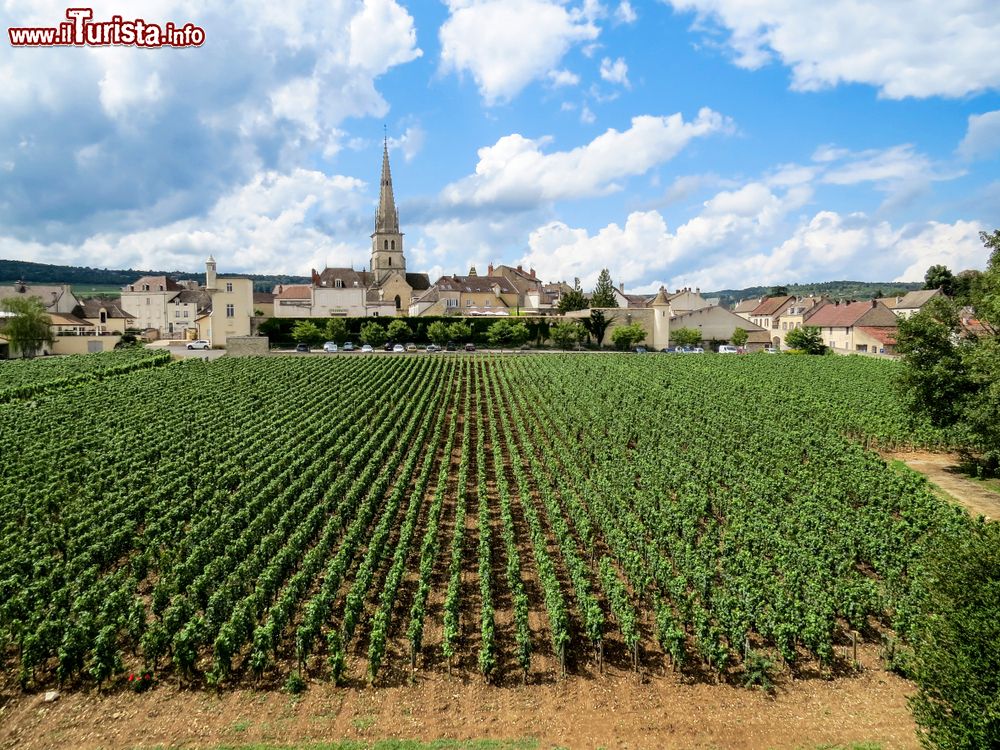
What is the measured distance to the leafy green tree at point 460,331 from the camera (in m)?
75.3

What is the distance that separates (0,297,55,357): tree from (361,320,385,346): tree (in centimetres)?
3536

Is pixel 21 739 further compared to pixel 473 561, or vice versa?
pixel 473 561

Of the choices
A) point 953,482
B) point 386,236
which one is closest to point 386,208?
point 386,236

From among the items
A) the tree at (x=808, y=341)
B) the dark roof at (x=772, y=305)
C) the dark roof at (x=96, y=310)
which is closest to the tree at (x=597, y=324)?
the tree at (x=808, y=341)

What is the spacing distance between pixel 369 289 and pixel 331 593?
89761mm

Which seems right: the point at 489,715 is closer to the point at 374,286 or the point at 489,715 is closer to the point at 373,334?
the point at 373,334

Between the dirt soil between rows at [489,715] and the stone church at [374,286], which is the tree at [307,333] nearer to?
the stone church at [374,286]

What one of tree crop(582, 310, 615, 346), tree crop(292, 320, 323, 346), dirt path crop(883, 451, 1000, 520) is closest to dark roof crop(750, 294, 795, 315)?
tree crop(582, 310, 615, 346)

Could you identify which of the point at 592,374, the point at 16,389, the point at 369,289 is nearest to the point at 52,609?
the point at 16,389

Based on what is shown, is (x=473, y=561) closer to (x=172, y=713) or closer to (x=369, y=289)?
(x=172, y=713)

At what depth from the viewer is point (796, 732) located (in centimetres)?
1131

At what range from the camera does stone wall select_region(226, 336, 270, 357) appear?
6556 cm

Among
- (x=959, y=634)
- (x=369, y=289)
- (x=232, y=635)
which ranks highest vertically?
(x=369, y=289)

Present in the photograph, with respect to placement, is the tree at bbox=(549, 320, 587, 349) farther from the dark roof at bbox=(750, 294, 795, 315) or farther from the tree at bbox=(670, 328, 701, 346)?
the dark roof at bbox=(750, 294, 795, 315)
